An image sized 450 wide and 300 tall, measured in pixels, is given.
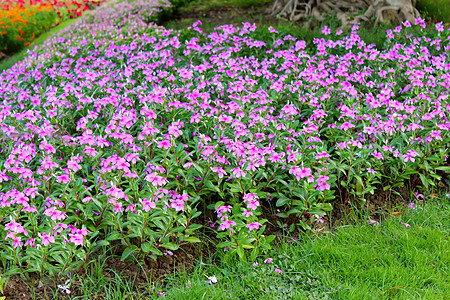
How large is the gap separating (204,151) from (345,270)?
1.19 m

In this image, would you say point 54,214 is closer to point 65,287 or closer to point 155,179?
point 65,287

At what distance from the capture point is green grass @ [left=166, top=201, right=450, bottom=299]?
8.73ft

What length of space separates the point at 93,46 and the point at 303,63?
316cm

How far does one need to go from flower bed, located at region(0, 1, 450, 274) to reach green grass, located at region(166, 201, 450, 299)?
0.18m

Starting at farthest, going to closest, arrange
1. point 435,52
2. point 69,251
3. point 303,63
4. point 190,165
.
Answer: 1. point 435,52
2. point 303,63
3. point 190,165
4. point 69,251

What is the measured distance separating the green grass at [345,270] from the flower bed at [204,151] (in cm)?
18

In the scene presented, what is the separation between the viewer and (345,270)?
9.23 ft

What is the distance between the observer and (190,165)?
119 inches

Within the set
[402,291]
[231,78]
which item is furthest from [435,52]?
[402,291]

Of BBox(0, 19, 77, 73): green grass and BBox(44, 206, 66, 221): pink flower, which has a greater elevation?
BBox(44, 206, 66, 221): pink flower

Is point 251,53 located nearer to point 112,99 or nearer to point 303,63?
point 303,63

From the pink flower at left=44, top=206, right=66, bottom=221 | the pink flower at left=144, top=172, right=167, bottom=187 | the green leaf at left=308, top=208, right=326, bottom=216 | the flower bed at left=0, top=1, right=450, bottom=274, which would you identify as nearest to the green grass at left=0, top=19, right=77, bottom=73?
the flower bed at left=0, top=1, right=450, bottom=274

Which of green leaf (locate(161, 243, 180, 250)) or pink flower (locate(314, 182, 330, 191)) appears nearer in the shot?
green leaf (locate(161, 243, 180, 250))

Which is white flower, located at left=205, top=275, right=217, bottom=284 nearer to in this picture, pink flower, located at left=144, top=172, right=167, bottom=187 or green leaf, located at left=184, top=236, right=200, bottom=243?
green leaf, located at left=184, top=236, right=200, bottom=243
